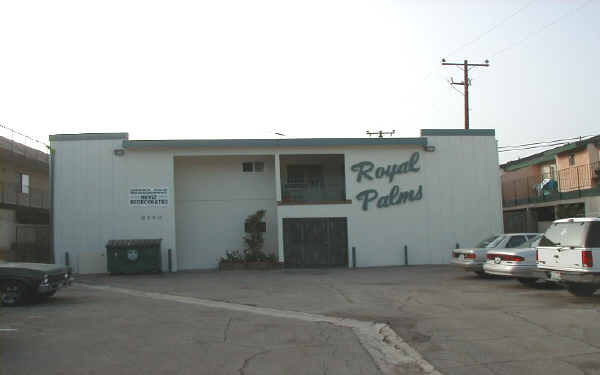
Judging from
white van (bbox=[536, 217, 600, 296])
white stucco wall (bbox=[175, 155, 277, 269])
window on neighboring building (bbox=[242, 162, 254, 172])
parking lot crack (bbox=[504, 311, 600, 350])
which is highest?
window on neighboring building (bbox=[242, 162, 254, 172])

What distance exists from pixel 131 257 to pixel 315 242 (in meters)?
7.74

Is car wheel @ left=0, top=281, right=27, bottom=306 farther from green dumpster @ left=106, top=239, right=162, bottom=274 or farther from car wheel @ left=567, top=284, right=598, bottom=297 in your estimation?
car wheel @ left=567, top=284, right=598, bottom=297

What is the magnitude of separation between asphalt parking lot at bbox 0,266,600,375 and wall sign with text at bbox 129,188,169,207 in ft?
25.2

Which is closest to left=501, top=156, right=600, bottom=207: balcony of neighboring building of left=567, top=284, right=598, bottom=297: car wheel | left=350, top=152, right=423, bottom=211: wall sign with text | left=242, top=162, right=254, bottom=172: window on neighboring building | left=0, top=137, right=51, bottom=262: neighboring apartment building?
left=350, top=152, right=423, bottom=211: wall sign with text

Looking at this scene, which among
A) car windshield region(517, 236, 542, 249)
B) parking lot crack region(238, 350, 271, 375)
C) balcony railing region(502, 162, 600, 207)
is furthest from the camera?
balcony railing region(502, 162, 600, 207)

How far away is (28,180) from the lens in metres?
32.4

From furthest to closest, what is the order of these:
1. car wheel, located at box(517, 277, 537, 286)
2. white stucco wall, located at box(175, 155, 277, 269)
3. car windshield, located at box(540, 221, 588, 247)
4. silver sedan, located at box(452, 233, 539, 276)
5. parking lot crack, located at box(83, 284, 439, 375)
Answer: white stucco wall, located at box(175, 155, 277, 269), silver sedan, located at box(452, 233, 539, 276), car wheel, located at box(517, 277, 537, 286), car windshield, located at box(540, 221, 588, 247), parking lot crack, located at box(83, 284, 439, 375)

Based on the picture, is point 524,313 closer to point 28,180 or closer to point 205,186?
point 205,186

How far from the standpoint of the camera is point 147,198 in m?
24.5

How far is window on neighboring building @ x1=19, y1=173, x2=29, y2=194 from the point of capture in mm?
30966

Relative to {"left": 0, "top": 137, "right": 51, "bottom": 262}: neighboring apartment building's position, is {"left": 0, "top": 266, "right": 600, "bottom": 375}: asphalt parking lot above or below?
below

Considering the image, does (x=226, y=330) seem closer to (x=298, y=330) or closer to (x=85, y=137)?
(x=298, y=330)

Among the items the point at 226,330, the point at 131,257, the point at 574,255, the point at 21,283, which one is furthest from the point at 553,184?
the point at 21,283

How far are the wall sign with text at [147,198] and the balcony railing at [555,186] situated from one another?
1953 centimetres
